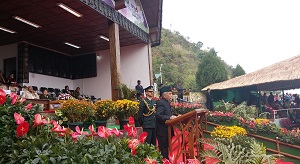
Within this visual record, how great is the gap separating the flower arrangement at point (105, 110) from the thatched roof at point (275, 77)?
30.6 ft

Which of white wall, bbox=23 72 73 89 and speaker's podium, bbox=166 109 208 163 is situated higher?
white wall, bbox=23 72 73 89

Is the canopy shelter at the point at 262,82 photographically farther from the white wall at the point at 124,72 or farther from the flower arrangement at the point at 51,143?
the flower arrangement at the point at 51,143

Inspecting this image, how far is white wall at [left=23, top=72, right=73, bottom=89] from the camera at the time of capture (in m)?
12.8

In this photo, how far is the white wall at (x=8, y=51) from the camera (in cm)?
1267

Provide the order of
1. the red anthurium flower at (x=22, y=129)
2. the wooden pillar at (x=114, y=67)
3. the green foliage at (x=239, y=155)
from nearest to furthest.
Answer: the red anthurium flower at (x=22, y=129) → the green foliage at (x=239, y=155) → the wooden pillar at (x=114, y=67)

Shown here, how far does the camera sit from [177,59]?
1570 inches

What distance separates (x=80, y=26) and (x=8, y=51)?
15.1 feet

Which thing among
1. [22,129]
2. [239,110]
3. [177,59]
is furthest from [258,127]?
[177,59]

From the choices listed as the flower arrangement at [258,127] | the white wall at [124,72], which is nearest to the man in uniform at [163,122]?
the flower arrangement at [258,127]

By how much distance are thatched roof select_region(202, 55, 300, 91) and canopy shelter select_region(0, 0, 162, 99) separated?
5724 millimetres

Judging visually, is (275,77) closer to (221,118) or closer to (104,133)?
(221,118)

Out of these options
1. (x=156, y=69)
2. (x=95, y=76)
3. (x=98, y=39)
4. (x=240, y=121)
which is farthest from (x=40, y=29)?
(x=156, y=69)

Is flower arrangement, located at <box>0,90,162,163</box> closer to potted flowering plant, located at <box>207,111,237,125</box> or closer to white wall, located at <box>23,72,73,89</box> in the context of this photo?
potted flowering plant, located at <box>207,111,237,125</box>

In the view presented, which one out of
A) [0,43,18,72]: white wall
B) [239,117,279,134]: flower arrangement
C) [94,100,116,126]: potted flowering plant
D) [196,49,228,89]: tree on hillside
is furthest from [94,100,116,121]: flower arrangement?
[196,49,228,89]: tree on hillside
